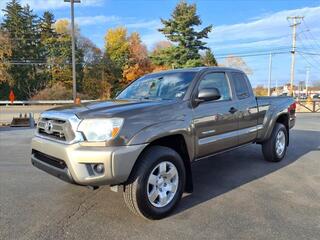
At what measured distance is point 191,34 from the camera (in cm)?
4650

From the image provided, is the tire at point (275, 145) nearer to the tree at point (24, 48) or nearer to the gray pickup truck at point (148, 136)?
the gray pickup truck at point (148, 136)

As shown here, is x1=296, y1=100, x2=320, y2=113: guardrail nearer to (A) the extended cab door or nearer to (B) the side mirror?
Answer: (A) the extended cab door

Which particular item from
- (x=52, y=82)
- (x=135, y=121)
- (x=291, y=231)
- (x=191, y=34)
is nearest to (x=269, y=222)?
(x=291, y=231)

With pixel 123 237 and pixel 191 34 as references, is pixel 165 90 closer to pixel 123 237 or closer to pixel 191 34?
pixel 123 237

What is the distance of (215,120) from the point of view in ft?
17.0

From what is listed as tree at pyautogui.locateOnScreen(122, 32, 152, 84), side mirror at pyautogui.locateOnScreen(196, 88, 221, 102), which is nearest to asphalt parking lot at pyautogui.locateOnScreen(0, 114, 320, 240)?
side mirror at pyautogui.locateOnScreen(196, 88, 221, 102)

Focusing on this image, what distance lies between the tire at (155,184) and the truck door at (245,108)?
1798mm

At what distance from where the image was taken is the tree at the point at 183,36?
46.1 m

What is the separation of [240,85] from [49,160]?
11.6 feet

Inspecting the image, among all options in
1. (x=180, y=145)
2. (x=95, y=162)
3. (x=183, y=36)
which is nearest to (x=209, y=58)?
(x=183, y=36)

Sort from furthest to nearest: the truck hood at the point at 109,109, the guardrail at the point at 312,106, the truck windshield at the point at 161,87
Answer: the guardrail at the point at 312,106
the truck windshield at the point at 161,87
the truck hood at the point at 109,109

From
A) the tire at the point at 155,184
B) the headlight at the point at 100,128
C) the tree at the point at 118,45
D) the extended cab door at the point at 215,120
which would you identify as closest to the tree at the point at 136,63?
the tree at the point at 118,45

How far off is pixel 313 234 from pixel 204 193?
5.76ft

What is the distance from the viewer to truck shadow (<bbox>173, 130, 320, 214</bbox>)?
523 cm
